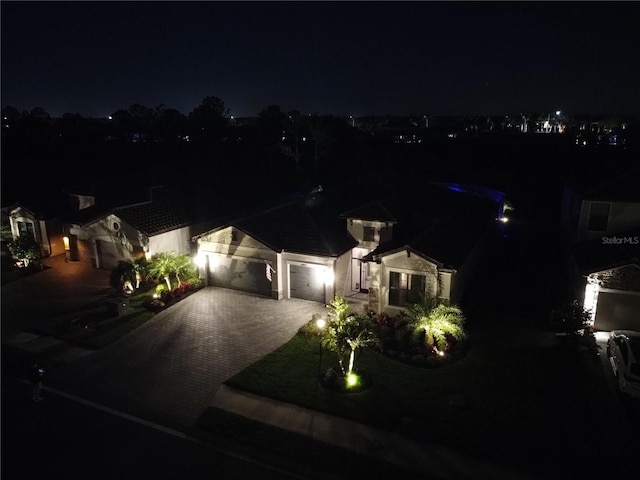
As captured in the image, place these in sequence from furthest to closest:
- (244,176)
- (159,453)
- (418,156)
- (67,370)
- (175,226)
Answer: (418,156), (244,176), (175,226), (67,370), (159,453)

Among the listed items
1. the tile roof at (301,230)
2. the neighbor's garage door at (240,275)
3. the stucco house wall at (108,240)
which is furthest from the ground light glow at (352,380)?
the stucco house wall at (108,240)

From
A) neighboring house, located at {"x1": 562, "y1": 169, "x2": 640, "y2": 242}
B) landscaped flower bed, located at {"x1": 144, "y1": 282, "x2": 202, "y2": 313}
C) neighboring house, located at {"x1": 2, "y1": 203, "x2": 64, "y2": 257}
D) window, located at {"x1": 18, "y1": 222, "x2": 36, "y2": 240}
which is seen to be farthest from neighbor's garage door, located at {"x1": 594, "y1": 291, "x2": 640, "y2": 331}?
window, located at {"x1": 18, "y1": 222, "x2": 36, "y2": 240}

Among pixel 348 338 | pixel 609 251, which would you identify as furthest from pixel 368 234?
pixel 609 251

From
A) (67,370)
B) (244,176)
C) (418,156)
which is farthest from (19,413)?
(418,156)

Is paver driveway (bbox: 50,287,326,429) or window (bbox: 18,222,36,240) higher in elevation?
window (bbox: 18,222,36,240)

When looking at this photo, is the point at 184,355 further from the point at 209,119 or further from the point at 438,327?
the point at 209,119

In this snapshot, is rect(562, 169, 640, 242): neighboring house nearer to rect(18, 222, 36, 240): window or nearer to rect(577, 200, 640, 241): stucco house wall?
rect(577, 200, 640, 241): stucco house wall

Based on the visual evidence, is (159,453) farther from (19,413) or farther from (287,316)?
(287,316)

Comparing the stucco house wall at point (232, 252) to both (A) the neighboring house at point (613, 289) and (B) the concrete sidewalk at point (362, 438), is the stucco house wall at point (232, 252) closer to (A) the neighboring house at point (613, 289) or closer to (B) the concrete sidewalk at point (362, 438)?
(B) the concrete sidewalk at point (362, 438)
